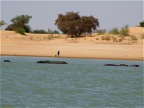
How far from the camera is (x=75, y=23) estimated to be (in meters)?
72.2

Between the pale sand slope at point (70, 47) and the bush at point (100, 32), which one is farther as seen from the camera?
the bush at point (100, 32)

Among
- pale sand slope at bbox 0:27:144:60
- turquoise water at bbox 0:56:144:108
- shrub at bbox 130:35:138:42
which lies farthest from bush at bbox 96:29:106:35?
turquoise water at bbox 0:56:144:108

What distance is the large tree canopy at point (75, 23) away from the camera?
72.7 meters

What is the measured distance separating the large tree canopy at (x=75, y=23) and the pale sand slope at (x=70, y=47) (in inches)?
129

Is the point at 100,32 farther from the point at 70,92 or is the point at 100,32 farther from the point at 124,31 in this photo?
the point at 70,92

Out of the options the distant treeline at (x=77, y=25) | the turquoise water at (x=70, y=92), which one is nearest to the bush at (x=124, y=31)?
the distant treeline at (x=77, y=25)

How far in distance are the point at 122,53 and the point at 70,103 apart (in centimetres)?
3996

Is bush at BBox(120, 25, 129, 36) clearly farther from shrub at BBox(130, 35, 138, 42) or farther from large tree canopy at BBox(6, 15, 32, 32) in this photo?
large tree canopy at BBox(6, 15, 32, 32)

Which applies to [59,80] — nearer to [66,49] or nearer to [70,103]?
[70,103]

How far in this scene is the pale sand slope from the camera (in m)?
57.0

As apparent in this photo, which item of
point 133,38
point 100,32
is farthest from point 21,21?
point 133,38

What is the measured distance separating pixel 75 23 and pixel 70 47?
1084 centimetres

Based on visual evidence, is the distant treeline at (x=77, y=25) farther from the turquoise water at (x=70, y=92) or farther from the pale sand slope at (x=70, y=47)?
A: the turquoise water at (x=70, y=92)

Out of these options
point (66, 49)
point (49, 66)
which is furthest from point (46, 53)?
point (49, 66)
